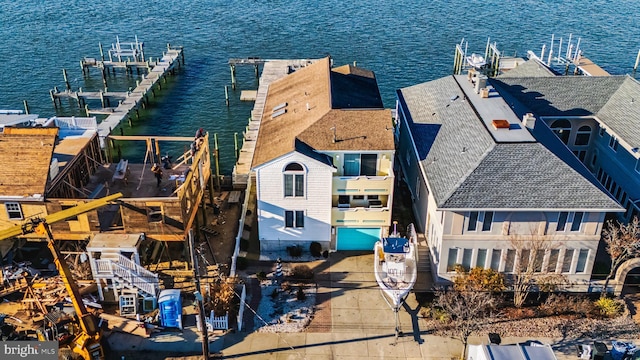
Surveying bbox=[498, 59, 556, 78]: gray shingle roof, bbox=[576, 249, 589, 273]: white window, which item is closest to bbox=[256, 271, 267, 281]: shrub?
bbox=[576, 249, 589, 273]: white window

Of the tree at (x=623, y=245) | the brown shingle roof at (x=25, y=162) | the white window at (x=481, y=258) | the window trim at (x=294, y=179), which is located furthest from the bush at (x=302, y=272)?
the tree at (x=623, y=245)

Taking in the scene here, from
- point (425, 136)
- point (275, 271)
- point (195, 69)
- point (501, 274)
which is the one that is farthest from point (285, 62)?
point (501, 274)

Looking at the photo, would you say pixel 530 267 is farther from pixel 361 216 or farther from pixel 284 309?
pixel 284 309

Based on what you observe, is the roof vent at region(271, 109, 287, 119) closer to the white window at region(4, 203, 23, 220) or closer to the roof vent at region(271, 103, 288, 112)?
the roof vent at region(271, 103, 288, 112)

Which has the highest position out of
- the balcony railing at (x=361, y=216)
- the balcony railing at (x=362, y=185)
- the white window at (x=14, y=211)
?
the balcony railing at (x=362, y=185)

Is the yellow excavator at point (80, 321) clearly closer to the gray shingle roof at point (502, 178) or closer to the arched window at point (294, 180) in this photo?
the arched window at point (294, 180)

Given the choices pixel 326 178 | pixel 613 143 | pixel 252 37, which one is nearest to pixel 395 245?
pixel 326 178
